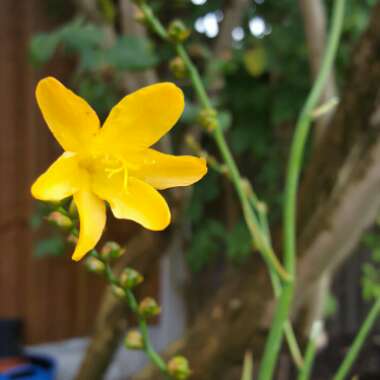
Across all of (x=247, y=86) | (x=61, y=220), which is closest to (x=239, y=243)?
(x=247, y=86)

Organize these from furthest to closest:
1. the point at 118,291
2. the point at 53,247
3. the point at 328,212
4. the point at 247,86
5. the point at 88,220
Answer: the point at 247,86, the point at 53,247, the point at 328,212, the point at 118,291, the point at 88,220

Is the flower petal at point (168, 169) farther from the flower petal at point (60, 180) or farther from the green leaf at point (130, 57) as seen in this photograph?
the green leaf at point (130, 57)

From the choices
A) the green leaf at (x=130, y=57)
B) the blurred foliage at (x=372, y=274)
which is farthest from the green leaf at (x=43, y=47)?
the blurred foliage at (x=372, y=274)

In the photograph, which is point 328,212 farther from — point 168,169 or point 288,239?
point 168,169

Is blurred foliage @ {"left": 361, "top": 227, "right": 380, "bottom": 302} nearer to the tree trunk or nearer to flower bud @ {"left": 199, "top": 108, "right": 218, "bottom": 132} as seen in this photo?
the tree trunk

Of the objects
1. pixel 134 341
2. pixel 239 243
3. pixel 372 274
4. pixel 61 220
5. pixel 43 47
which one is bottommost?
pixel 372 274
